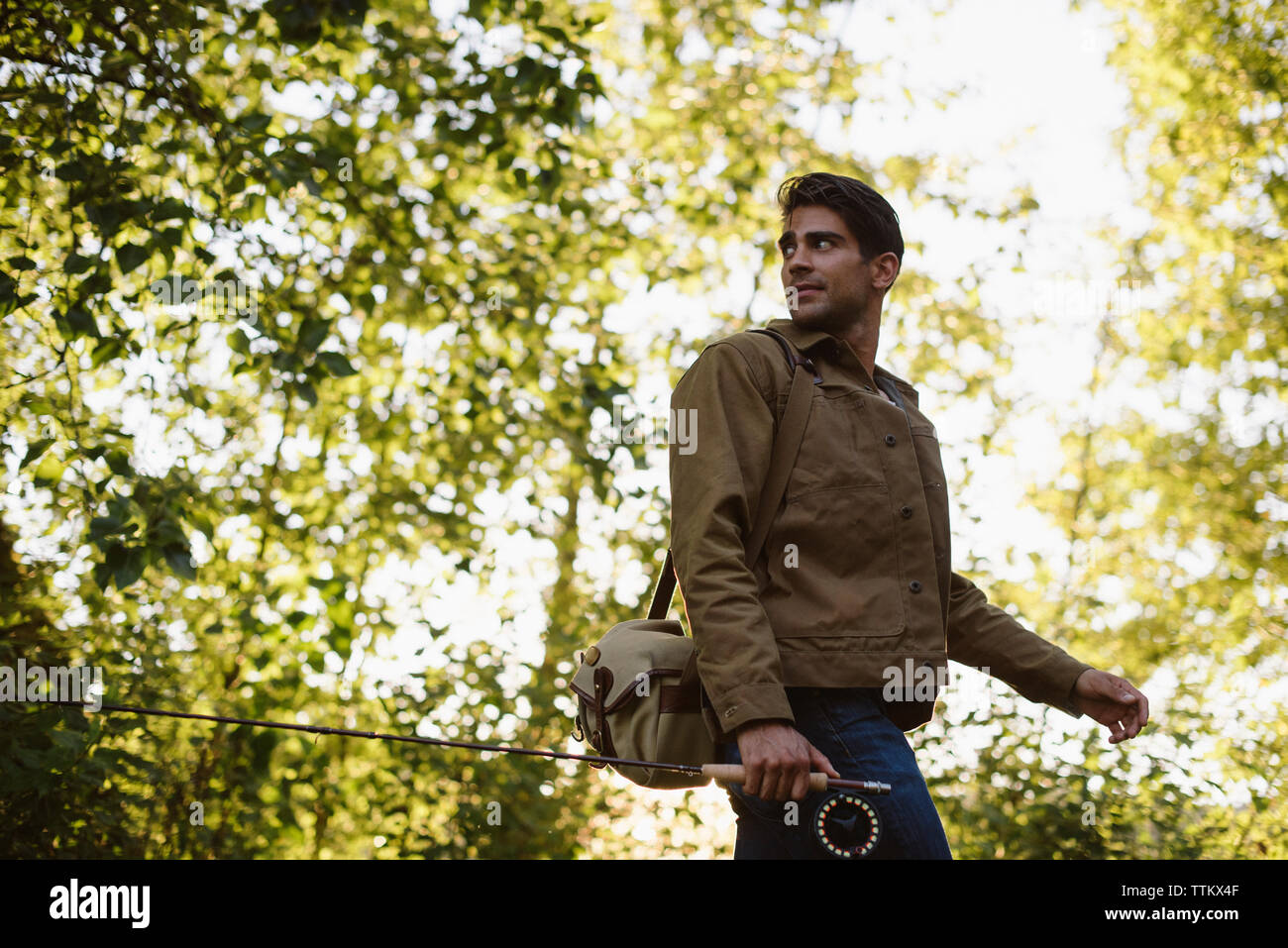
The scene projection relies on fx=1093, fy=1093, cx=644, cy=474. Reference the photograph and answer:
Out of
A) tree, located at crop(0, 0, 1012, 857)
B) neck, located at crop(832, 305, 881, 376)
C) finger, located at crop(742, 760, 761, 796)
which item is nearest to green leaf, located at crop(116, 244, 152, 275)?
tree, located at crop(0, 0, 1012, 857)

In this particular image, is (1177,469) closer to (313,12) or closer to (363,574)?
(363,574)

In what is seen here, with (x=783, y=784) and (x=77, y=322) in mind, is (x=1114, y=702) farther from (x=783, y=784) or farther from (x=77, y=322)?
(x=77, y=322)

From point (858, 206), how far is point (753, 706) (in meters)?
1.36

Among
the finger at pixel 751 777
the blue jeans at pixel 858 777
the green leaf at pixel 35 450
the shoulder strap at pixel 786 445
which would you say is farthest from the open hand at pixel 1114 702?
the green leaf at pixel 35 450

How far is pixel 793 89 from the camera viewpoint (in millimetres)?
9234

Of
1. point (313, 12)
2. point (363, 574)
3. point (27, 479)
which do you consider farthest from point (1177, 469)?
point (27, 479)

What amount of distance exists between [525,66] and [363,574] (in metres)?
3.38

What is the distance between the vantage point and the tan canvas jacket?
85.0 inches

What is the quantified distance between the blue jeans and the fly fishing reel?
1 cm

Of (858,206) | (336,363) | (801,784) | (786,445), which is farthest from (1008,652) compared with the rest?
(336,363)

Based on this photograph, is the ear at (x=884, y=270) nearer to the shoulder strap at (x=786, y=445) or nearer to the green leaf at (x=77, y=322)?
the shoulder strap at (x=786, y=445)

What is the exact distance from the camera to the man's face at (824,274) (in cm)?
269

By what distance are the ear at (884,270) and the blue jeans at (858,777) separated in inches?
42.7

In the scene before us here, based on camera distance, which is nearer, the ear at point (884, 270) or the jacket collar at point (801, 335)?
the jacket collar at point (801, 335)
